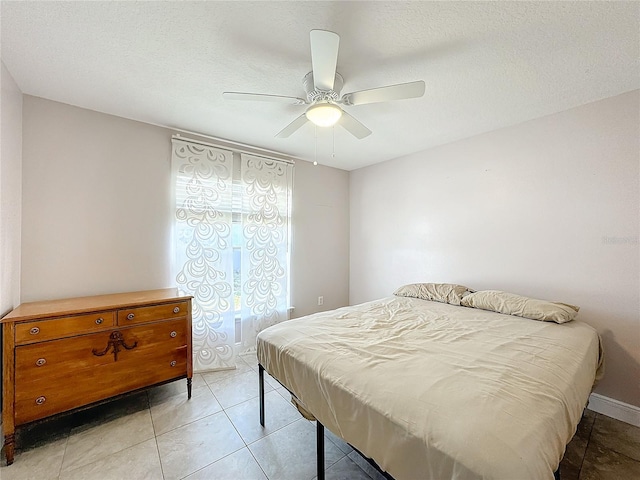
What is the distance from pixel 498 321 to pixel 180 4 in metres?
2.89

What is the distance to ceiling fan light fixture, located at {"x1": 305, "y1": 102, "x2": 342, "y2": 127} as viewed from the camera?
1694 millimetres

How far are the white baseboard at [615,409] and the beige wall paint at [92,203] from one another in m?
3.98

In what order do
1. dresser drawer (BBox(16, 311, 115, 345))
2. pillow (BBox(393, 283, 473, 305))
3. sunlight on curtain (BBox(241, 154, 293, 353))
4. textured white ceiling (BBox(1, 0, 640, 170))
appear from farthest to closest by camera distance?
sunlight on curtain (BBox(241, 154, 293, 353)) < pillow (BBox(393, 283, 473, 305)) < dresser drawer (BBox(16, 311, 115, 345)) < textured white ceiling (BBox(1, 0, 640, 170))

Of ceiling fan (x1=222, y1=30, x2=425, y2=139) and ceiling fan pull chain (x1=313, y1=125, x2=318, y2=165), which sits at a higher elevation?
ceiling fan pull chain (x1=313, y1=125, x2=318, y2=165)

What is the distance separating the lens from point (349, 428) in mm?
1167

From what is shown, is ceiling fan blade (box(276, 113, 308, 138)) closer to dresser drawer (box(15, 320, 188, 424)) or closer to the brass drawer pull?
dresser drawer (box(15, 320, 188, 424))

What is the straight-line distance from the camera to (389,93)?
1595mm

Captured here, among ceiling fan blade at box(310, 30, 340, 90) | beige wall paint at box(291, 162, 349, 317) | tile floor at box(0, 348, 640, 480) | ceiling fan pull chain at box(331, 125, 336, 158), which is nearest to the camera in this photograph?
ceiling fan blade at box(310, 30, 340, 90)

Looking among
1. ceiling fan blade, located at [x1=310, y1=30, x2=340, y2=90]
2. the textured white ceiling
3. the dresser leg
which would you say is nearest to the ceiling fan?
ceiling fan blade, located at [x1=310, y1=30, x2=340, y2=90]

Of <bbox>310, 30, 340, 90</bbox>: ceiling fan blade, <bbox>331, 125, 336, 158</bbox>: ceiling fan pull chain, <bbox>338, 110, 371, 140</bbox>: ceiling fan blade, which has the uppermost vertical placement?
<bbox>331, 125, 336, 158</bbox>: ceiling fan pull chain

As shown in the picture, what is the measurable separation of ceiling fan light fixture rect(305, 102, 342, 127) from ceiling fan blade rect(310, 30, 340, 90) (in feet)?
0.34

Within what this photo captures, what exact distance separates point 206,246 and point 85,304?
109cm

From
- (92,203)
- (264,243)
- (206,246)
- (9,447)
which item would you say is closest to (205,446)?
(9,447)

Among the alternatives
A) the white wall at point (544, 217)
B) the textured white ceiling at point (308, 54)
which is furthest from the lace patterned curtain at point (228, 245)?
the white wall at point (544, 217)
